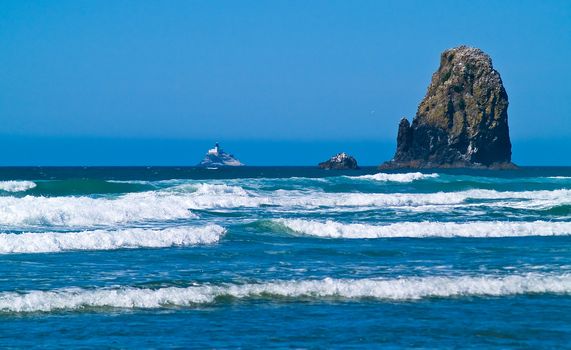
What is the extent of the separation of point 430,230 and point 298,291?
34.1 feet

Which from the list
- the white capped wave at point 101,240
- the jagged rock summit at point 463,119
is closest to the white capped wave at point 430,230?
the white capped wave at point 101,240

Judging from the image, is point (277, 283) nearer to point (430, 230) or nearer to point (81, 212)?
point (430, 230)

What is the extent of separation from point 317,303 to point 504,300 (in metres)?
3.05

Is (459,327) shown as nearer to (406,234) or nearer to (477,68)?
(406,234)

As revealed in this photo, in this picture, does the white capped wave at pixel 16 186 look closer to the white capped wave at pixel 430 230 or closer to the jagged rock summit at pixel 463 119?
the white capped wave at pixel 430 230

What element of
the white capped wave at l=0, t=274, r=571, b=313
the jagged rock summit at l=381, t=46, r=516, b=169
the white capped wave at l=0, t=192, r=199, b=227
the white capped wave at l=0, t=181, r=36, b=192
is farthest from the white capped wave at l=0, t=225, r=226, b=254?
the jagged rock summit at l=381, t=46, r=516, b=169

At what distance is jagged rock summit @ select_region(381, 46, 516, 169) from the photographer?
344 ft

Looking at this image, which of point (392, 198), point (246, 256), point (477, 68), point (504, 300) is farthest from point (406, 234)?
point (477, 68)

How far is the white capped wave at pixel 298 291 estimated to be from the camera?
1221cm

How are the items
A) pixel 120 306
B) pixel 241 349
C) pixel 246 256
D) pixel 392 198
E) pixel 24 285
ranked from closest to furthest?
1. pixel 241 349
2. pixel 120 306
3. pixel 24 285
4. pixel 246 256
5. pixel 392 198

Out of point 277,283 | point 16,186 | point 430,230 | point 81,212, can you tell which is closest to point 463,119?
point 16,186

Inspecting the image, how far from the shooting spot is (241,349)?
979 cm

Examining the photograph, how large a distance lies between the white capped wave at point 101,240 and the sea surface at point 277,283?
1.9 inches

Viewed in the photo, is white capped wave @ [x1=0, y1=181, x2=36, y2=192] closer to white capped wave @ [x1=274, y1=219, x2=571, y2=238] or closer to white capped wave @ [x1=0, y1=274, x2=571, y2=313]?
white capped wave @ [x1=274, y1=219, x2=571, y2=238]
